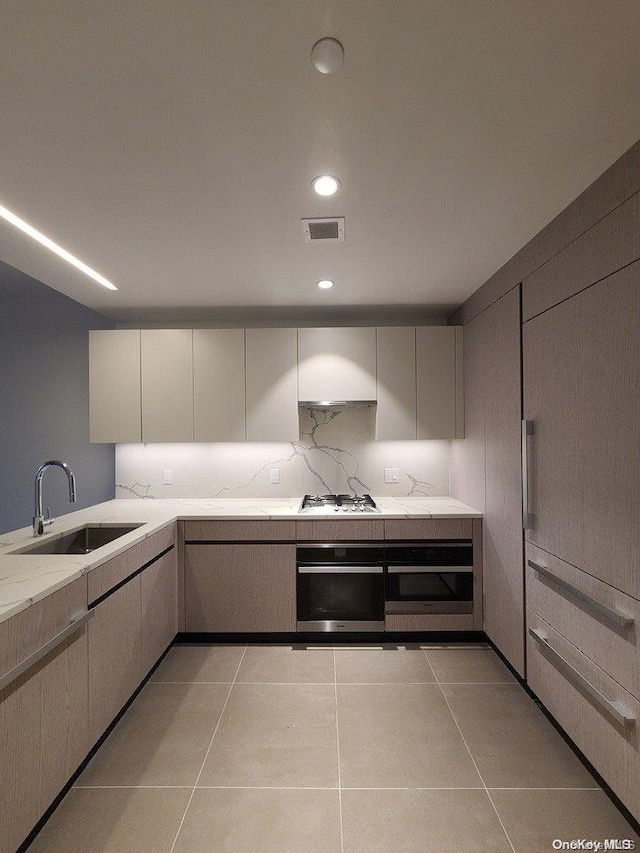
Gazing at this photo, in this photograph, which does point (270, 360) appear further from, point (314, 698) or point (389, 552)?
point (314, 698)

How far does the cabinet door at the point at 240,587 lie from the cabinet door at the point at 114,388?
3.56 ft

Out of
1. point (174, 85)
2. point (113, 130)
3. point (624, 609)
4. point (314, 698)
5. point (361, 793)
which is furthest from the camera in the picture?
point (314, 698)

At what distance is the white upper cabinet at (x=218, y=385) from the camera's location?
135 inches

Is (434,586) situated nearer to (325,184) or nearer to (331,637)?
(331,637)

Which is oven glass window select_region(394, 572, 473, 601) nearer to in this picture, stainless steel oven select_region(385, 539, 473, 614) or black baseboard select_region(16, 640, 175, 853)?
stainless steel oven select_region(385, 539, 473, 614)

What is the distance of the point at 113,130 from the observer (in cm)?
147

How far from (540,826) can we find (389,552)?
1613 millimetres

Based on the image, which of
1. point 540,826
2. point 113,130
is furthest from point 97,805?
point 113,130

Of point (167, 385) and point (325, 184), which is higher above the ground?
point (325, 184)

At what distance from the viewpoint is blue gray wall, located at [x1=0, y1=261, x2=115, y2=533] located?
9.87 feet

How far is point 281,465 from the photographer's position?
3.78 m

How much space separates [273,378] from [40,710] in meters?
2.41

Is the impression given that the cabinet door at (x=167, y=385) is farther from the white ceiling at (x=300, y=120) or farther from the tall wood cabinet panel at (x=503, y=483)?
the tall wood cabinet panel at (x=503, y=483)

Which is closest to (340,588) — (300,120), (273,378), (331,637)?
(331,637)
